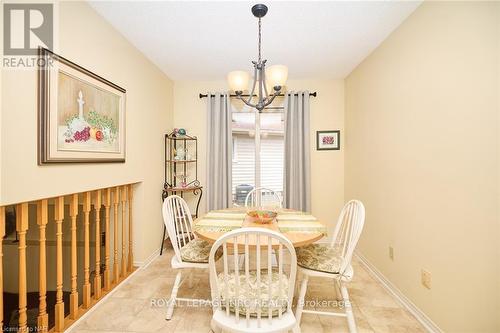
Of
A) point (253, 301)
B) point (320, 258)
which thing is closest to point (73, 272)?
point (253, 301)

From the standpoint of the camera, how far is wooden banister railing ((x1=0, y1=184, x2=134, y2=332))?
1.78 metres

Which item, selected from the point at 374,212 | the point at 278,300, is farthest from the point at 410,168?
the point at 278,300

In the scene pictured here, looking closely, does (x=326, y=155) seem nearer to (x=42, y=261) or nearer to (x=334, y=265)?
(x=334, y=265)

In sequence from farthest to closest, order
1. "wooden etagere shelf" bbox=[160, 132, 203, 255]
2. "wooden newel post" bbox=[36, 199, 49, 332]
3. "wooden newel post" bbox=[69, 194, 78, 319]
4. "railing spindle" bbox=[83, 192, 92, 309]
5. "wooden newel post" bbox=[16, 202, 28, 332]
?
1. "wooden etagere shelf" bbox=[160, 132, 203, 255]
2. "railing spindle" bbox=[83, 192, 92, 309]
3. "wooden newel post" bbox=[69, 194, 78, 319]
4. "wooden newel post" bbox=[36, 199, 49, 332]
5. "wooden newel post" bbox=[16, 202, 28, 332]

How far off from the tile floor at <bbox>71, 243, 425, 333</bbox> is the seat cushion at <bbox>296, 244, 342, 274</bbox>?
1.52 ft

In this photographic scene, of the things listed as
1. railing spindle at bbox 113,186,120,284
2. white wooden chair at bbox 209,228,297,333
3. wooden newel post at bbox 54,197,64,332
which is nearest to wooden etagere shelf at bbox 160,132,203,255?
railing spindle at bbox 113,186,120,284

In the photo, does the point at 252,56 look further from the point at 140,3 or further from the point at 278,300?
the point at 278,300

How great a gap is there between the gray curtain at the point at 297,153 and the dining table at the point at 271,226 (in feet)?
3.93

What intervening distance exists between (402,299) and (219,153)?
8.87ft

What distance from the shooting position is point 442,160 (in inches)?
66.2

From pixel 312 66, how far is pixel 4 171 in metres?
3.10

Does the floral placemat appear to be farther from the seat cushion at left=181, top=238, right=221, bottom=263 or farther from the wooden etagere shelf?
the wooden etagere shelf

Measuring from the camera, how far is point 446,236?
1653 mm

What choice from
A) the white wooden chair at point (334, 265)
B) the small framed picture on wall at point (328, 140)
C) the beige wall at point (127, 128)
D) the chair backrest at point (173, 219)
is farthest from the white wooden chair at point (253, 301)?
the small framed picture on wall at point (328, 140)
